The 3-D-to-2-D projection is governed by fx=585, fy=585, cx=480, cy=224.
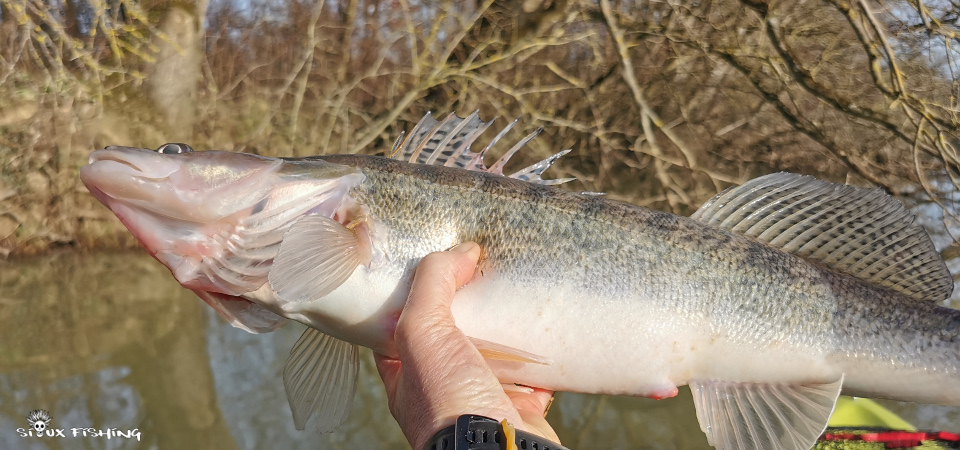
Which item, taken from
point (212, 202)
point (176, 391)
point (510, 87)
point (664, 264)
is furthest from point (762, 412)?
point (510, 87)

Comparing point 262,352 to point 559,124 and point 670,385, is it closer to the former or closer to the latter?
point 559,124

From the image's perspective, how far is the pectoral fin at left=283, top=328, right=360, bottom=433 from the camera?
2.12 meters

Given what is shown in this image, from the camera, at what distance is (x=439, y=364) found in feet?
5.02

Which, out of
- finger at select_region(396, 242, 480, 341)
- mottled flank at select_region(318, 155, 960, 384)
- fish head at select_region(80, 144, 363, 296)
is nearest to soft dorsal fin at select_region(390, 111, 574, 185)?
mottled flank at select_region(318, 155, 960, 384)

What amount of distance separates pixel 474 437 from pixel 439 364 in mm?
253

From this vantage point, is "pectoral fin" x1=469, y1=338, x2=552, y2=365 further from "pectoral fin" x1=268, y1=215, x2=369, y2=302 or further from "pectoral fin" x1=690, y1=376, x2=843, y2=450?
"pectoral fin" x1=690, y1=376, x2=843, y2=450

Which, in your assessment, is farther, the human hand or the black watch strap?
the human hand

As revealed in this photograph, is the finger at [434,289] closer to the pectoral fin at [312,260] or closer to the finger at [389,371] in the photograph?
the pectoral fin at [312,260]

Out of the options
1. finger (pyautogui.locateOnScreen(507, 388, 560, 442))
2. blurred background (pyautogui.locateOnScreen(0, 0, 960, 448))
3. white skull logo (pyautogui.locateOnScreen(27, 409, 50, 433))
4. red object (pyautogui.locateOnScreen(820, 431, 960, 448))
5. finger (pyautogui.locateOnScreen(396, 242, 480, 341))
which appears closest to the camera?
finger (pyautogui.locateOnScreen(396, 242, 480, 341))

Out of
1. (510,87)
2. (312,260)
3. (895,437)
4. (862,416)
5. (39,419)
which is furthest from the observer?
(510,87)

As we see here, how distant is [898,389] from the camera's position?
170 centimetres

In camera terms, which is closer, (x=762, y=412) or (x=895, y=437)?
(x=762, y=412)

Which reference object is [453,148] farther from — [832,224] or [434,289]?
[832,224]

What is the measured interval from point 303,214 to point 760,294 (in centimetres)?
143
